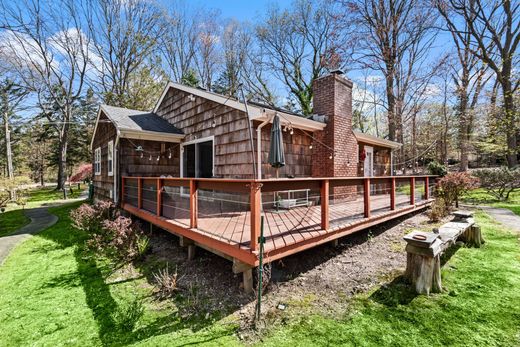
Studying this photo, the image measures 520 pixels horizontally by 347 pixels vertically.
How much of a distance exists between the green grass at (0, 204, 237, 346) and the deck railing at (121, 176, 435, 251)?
1.24 metres

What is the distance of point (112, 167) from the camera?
908 centimetres

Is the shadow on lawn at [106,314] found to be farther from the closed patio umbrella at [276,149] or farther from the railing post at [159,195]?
the closed patio umbrella at [276,149]

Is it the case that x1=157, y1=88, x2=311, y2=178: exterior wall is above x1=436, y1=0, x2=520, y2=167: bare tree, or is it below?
below

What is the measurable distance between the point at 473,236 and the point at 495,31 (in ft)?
52.7

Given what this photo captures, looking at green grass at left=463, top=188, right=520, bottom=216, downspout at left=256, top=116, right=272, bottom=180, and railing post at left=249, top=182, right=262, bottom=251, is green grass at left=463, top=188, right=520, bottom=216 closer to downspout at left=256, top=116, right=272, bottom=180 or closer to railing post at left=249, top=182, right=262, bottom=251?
downspout at left=256, top=116, right=272, bottom=180

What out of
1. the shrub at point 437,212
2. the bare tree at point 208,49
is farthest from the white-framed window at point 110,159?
the bare tree at point 208,49

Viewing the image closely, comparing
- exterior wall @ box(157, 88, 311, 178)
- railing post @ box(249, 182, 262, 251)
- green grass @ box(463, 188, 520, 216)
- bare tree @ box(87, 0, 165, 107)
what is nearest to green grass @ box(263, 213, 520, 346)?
railing post @ box(249, 182, 262, 251)

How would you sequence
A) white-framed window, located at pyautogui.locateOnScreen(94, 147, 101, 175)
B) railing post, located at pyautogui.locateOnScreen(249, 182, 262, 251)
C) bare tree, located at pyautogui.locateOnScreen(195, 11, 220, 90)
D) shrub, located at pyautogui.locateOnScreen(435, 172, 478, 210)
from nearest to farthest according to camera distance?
railing post, located at pyautogui.locateOnScreen(249, 182, 262, 251), shrub, located at pyautogui.locateOnScreen(435, 172, 478, 210), white-framed window, located at pyautogui.locateOnScreen(94, 147, 101, 175), bare tree, located at pyautogui.locateOnScreen(195, 11, 220, 90)

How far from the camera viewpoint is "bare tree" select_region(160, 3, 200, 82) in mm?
20970

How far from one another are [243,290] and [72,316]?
2579 millimetres

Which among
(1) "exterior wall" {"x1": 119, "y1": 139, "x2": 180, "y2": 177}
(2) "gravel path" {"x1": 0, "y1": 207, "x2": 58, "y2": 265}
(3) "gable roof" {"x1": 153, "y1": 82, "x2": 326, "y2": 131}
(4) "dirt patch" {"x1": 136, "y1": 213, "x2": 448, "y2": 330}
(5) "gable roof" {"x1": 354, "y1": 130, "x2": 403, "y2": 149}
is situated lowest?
(2) "gravel path" {"x1": 0, "y1": 207, "x2": 58, "y2": 265}

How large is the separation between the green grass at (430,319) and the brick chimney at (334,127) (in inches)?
166

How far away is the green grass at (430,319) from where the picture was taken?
2.72m

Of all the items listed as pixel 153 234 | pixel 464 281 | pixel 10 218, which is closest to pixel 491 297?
pixel 464 281
